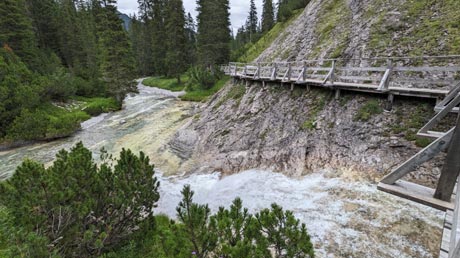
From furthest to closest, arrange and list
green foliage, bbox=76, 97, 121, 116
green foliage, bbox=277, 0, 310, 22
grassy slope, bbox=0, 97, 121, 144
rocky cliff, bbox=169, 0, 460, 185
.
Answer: green foliage, bbox=277, 0, 310, 22
green foliage, bbox=76, 97, 121, 116
grassy slope, bbox=0, 97, 121, 144
rocky cliff, bbox=169, 0, 460, 185

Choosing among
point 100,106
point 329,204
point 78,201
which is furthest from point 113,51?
point 329,204

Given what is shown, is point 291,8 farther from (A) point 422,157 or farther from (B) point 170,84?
(A) point 422,157

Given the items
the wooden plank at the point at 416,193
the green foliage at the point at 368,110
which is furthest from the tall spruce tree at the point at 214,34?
the wooden plank at the point at 416,193

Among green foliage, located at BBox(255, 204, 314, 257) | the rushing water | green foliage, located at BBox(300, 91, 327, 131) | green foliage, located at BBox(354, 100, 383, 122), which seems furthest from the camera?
green foliage, located at BBox(300, 91, 327, 131)

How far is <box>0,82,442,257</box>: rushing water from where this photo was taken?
5648mm

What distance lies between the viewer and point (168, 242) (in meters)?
3.82

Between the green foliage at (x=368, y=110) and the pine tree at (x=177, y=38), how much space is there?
1330 inches

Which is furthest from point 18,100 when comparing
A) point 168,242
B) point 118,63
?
point 168,242

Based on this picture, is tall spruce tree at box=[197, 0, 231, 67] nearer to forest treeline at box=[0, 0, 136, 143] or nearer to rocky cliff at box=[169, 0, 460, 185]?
forest treeline at box=[0, 0, 136, 143]

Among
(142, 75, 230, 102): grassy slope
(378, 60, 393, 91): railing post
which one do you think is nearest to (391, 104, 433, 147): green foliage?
(378, 60, 393, 91): railing post

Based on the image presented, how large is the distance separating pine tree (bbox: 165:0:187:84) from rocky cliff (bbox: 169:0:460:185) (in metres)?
22.4

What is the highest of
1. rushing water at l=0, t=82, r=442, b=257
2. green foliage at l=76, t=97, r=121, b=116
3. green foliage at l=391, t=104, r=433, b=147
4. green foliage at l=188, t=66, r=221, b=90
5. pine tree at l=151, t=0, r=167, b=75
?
pine tree at l=151, t=0, r=167, b=75

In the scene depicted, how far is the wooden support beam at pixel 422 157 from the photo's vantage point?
2.78 m

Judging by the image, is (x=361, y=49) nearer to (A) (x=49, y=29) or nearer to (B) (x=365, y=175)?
(B) (x=365, y=175)
